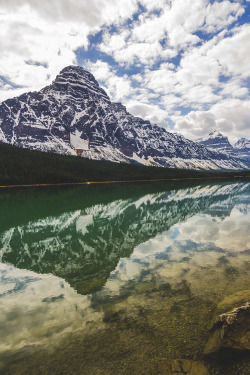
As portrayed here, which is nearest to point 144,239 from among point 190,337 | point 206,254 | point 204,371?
point 206,254

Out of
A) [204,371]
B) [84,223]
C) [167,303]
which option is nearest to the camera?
[204,371]

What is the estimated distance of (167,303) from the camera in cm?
1105

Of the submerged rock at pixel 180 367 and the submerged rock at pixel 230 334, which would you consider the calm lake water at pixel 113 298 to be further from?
the submerged rock at pixel 230 334

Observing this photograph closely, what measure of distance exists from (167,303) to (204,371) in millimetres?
4327

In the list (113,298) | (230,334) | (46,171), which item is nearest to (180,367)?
(230,334)

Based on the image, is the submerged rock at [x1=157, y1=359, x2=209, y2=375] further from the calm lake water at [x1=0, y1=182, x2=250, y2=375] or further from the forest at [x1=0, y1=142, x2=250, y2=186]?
the forest at [x1=0, y1=142, x2=250, y2=186]

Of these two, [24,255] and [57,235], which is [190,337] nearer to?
[24,255]

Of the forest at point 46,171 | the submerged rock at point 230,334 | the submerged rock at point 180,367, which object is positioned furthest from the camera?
the forest at point 46,171

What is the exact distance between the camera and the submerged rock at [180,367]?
6.75m

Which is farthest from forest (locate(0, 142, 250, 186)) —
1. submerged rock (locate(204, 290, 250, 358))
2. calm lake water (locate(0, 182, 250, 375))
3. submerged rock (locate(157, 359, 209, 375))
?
submerged rock (locate(204, 290, 250, 358))

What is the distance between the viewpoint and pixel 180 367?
6.97m

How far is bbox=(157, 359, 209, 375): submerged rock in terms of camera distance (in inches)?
266

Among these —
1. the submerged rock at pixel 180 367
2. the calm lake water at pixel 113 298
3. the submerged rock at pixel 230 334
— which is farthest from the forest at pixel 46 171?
the submerged rock at pixel 230 334

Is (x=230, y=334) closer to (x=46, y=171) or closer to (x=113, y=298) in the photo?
(x=113, y=298)
